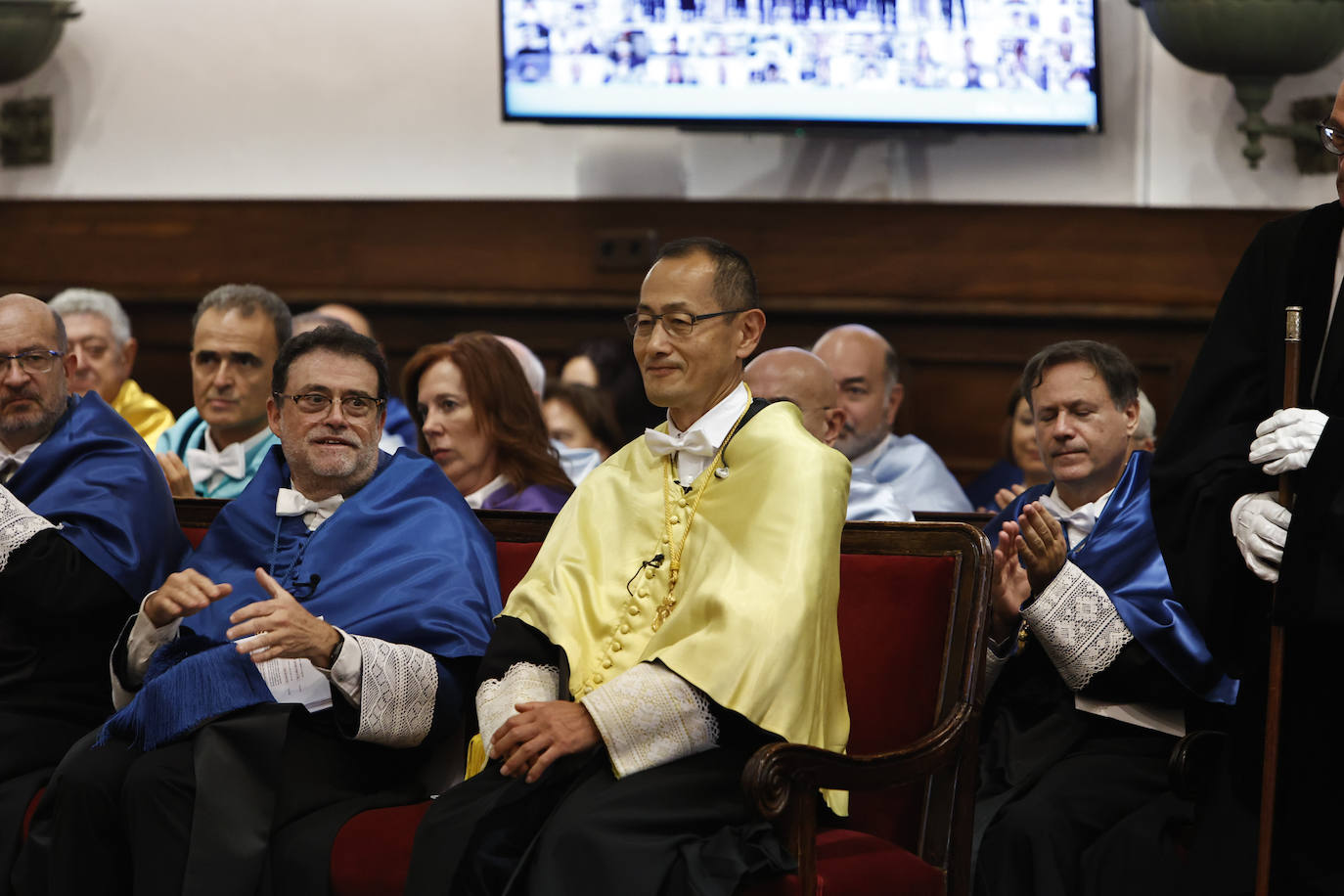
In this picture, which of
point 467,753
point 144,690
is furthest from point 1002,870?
point 144,690

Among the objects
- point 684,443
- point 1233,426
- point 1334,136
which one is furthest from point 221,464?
point 1334,136

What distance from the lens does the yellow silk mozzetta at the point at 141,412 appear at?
6277mm

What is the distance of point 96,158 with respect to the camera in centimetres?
759

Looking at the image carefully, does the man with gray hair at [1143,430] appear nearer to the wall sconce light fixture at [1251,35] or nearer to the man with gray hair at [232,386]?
the wall sconce light fixture at [1251,35]

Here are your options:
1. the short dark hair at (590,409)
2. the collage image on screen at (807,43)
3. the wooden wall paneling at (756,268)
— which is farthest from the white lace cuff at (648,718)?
the collage image on screen at (807,43)

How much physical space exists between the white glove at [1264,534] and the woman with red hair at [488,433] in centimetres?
219

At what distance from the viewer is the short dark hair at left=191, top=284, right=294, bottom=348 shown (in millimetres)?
5305

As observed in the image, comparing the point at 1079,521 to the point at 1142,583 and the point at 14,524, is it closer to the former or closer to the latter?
the point at 1142,583

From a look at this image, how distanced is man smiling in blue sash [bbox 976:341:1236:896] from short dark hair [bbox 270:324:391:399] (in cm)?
158

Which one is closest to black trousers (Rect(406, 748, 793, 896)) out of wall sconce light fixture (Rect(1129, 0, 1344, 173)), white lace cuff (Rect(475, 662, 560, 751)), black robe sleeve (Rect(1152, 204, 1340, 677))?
white lace cuff (Rect(475, 662, 560, 751))

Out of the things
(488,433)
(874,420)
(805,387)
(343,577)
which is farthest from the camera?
(874,420)

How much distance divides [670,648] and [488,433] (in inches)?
74.7

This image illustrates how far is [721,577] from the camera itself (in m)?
3.08

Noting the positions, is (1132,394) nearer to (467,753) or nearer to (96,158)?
(467,753)
